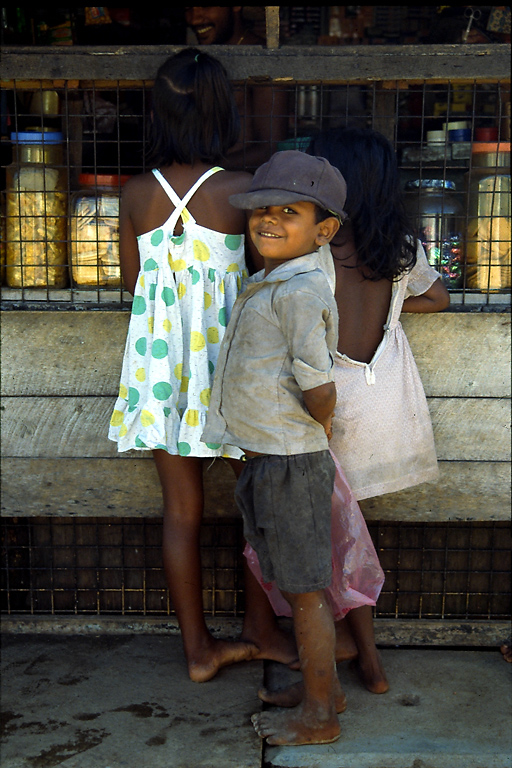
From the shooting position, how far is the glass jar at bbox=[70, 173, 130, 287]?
271 cm

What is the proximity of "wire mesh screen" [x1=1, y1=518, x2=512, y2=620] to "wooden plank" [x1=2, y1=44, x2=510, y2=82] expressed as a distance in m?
1.61

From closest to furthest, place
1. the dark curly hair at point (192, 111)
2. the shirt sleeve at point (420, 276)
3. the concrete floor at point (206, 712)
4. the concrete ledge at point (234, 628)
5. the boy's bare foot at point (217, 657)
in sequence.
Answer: the concrete floor at point (206, 712) < the dark curly hair at point (192, 111) < the shirt sleeve at point (420, 276) < the boy's bare foot at point (217, 657) < the concrete ledge at point (234, 628)

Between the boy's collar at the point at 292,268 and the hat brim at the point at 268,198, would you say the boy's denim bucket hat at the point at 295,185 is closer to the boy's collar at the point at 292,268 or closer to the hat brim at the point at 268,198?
the hat brim at the point at 268,198

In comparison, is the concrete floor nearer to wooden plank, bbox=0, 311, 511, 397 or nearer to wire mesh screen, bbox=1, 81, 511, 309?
wooden plank, bbox=0, 311, 511, 397

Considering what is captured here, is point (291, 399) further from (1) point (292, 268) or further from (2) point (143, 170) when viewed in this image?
(2) point (143, 170)

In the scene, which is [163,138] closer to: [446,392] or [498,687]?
[446,392]

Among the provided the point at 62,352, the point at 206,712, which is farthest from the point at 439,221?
the point at 206,712

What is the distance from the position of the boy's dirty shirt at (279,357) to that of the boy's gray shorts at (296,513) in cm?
5

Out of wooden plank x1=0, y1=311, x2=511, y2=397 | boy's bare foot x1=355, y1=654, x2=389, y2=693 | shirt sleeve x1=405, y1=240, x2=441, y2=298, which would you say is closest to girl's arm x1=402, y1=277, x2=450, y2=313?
shirt sleeve x1=405, y1=240, x2=441, y2=298

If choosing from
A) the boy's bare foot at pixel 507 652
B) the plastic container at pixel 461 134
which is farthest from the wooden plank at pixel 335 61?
the boy's bare foot at pixel 507 652

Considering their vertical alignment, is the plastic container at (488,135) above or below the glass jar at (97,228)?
above

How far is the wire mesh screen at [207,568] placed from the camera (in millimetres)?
3012

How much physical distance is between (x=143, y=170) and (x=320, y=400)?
1.19 metres

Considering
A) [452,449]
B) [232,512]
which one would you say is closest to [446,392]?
[452,449]
